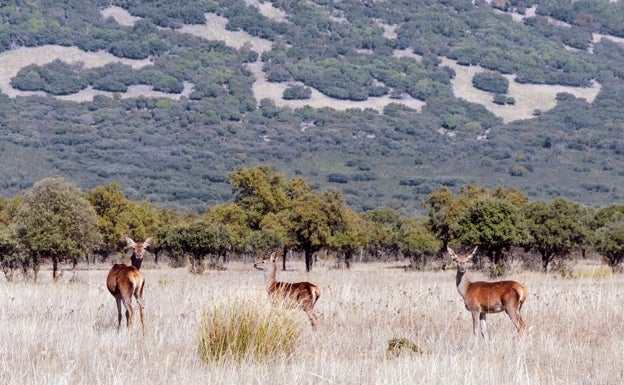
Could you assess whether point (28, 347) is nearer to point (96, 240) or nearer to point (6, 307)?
point (6, 307)

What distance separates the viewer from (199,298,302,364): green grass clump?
14.1 meters

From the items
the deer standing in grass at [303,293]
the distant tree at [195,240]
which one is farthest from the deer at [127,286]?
the distant tree at [195,240]

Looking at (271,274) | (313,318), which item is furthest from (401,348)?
(271,274)

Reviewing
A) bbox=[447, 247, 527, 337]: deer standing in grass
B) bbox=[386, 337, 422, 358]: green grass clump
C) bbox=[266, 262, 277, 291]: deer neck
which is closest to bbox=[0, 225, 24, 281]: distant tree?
bbox=[266, 262, 277, 291]: deer neck

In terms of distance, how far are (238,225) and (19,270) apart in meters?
34.7

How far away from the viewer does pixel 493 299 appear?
53.9ft

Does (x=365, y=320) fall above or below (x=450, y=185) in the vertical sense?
below

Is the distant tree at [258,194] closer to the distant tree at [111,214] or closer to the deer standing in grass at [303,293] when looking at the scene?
the distant tree at [111,214]

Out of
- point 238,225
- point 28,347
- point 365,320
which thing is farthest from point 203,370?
point 238,225

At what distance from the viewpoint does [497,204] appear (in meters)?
50.5

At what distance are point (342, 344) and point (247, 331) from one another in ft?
5.98

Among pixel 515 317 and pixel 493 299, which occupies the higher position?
pixel 493 299

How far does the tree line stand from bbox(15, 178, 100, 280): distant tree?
0.12ft

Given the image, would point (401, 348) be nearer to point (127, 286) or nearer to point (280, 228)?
point (127, 286)
